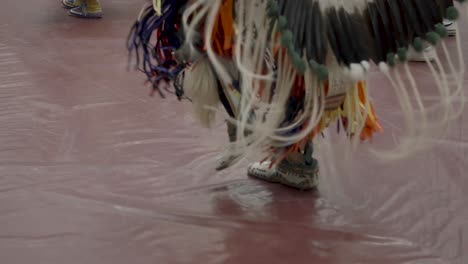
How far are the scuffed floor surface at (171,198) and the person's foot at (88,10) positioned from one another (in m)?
0.92

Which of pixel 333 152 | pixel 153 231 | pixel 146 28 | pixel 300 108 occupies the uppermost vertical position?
pixel 146 28

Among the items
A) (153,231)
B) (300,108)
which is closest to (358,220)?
(300,108)

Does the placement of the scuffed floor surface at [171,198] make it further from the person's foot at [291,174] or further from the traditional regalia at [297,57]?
the traditional regalia at [297,57]

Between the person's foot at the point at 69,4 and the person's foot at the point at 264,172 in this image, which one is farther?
the person's foot at the point at 69,4

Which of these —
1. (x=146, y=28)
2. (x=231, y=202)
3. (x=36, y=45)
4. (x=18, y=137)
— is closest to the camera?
(x=146, y=28)

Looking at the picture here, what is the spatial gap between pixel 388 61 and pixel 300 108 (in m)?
0.17

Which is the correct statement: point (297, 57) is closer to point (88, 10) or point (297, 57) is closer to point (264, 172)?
point (264, 172)

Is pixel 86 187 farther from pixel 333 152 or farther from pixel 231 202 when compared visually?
pixel 333 152

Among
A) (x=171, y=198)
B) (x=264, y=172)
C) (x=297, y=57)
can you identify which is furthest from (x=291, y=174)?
(x=297, y=57)

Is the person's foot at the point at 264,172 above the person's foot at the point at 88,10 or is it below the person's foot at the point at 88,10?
below

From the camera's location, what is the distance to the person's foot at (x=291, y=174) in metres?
1.28

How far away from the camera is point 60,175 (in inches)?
51.1

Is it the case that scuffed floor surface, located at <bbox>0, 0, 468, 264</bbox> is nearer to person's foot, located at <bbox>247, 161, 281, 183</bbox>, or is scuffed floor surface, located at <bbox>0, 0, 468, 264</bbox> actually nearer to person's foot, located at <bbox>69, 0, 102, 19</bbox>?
person's foot, located at <bbox>247, 161, 281, 183</bbox>

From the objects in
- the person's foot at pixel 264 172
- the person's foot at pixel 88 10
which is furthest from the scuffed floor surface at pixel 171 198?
the person's foot at pixel 88 10
